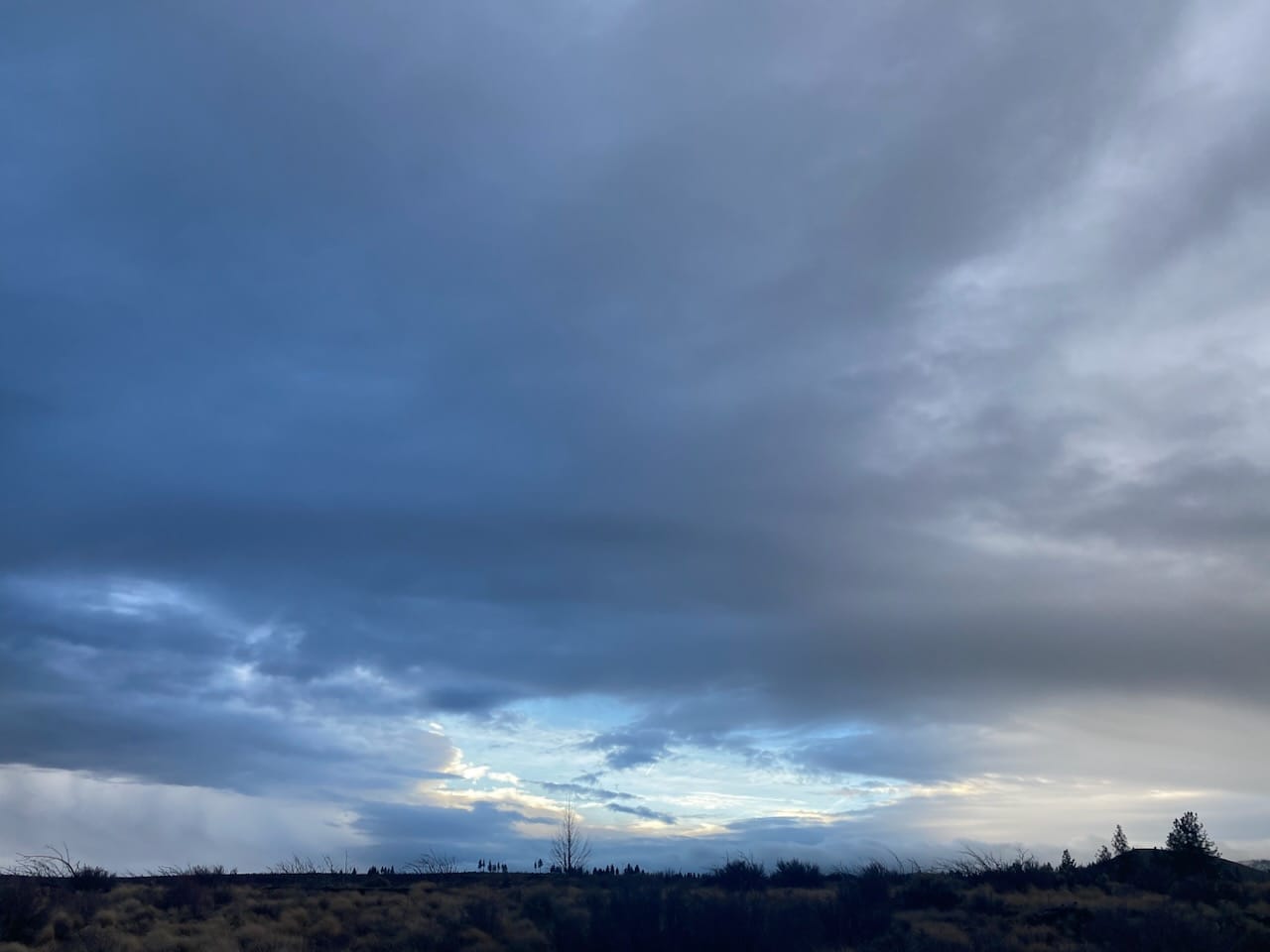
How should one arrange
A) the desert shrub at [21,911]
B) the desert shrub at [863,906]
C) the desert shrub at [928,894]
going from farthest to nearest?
the desert shrub at [928,894] → the desert shrub at [21,911] → the desert shrub at [863,906]

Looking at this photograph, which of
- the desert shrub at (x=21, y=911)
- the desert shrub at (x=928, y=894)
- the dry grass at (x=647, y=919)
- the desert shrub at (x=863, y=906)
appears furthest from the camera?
the desert shrub at (x=928, y=894)

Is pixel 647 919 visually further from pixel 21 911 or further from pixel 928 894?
pixel 21 911

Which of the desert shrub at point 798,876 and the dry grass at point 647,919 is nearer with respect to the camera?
the dry grass at point 647,919

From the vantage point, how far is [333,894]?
50.6 metres

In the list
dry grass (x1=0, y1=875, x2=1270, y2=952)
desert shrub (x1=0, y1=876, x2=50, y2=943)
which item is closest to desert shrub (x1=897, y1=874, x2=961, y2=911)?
dry grass (x1=0, y1=875, x2=1270, y2=952)

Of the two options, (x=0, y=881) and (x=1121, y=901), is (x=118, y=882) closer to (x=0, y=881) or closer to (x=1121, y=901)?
(x=0, y=881)

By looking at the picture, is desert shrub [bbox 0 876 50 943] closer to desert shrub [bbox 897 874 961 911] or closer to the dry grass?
the dry grass

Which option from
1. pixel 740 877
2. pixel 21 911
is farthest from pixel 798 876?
pixel 21 911

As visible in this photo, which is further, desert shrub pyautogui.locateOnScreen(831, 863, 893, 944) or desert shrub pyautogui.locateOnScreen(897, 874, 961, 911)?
desert shrub pyautogui.locateOnScreen(897, 874, 961, 911)

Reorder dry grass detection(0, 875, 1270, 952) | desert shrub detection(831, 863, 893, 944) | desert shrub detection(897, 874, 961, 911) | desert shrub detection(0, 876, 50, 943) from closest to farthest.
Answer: dry grass detection(0, 875, 1270, 952)
desert shrub detection(831, 863, 893, 944)
desert shrub detection(0, 876, 50, 943)
desert shrub detection(897, 874, 961, 911)

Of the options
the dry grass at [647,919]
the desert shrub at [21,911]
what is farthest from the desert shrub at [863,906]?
the desert shrub at [21,911]

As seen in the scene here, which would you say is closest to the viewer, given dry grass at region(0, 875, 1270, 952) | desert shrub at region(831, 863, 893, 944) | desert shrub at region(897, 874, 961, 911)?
dry grass at region(0, 875, 1270, 952)

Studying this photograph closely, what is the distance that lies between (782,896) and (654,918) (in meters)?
8.99

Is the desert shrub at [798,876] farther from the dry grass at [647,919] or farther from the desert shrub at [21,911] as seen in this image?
the desert shrub at [21,911]
